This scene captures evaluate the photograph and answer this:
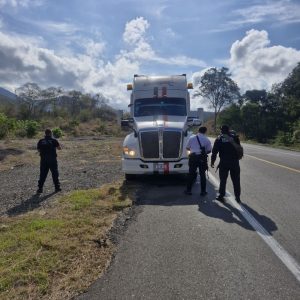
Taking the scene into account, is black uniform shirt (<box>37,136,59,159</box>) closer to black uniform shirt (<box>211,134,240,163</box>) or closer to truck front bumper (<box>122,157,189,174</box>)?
truck front bumper (<box>122,157,189,174</box>)

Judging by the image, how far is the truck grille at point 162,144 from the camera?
456 inches

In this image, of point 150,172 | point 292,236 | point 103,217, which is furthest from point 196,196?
point 292,236

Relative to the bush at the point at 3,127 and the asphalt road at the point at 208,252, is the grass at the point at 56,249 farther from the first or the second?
the bush at the point at 3,127

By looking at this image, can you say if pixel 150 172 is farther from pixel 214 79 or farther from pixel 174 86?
pixel 214 79

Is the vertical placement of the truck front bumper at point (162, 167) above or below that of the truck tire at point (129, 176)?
above

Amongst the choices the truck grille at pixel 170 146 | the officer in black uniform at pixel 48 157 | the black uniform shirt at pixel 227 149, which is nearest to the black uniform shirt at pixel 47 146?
the officer in black uniform at pixel 48 157

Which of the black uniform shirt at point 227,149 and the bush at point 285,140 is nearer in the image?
the black uniform shirt at point 227,149

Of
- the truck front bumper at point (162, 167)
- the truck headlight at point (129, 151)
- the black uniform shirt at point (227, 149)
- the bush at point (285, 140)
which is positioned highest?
the black uniform shirt at point (227, 149)

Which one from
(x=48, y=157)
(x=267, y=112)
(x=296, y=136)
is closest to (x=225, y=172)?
(x=48, y=157)

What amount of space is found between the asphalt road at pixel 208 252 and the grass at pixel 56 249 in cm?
33

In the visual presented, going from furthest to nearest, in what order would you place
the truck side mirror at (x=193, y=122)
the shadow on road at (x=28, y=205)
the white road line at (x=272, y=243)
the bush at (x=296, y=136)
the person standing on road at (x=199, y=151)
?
the bush at (x=296, y=136)
the truck side mirror at (x=193, y=122)
the person standing on road at (x=199, y=151)
the shadow on road at (x=28, y=205)
the white road line at (x=272, y=243)

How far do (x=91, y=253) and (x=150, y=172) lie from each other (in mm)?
5943

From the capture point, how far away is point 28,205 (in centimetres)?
914

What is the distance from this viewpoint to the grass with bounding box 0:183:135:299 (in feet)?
15.2
